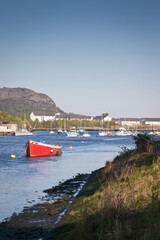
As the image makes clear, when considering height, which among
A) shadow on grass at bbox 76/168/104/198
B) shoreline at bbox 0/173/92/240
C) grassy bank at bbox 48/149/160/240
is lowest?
shoreline at bbox 0/173/92/240

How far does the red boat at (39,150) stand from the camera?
182 ft

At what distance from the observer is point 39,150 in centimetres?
5641

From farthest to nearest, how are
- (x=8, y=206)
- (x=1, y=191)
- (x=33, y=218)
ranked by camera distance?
1. (x=1, y=191)
2. (x=8, y=206)
3. (x=33, y=218)

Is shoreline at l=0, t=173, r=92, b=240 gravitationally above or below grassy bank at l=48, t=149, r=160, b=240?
below

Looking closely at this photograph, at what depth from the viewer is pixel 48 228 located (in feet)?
46.5

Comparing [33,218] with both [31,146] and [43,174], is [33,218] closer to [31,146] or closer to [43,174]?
[43,174]

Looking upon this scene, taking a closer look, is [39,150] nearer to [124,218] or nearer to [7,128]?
[124,218]

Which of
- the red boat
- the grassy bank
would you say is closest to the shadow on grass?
the grassy bank

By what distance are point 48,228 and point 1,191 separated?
11.3 meters

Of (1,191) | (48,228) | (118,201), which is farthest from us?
(1,191)

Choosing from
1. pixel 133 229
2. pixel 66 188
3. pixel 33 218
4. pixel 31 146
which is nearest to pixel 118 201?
pixel 133 229

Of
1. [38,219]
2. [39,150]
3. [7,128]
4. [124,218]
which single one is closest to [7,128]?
[7,128]

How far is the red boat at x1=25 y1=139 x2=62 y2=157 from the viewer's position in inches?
2180

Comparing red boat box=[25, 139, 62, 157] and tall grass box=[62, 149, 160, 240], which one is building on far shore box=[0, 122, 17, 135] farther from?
tall grass box=[62, 149, 160, 240]
